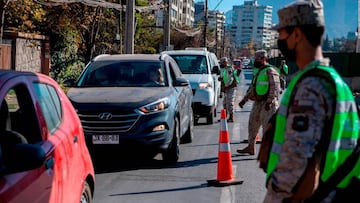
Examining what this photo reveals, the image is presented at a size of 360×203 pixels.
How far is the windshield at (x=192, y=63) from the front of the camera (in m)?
15.8

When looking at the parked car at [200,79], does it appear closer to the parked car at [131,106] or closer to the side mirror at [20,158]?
the parked car at [131,106]

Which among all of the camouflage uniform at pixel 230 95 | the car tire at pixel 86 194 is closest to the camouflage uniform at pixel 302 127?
the car tire at pixel 86 194

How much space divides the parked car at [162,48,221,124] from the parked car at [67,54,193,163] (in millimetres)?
4340

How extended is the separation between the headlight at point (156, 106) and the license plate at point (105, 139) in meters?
0.56

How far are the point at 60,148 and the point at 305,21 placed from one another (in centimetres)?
212

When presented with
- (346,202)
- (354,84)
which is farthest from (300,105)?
(354,84)

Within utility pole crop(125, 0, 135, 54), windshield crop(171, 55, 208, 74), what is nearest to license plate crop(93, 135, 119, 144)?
windshield crop(171, 55, 208, 74)

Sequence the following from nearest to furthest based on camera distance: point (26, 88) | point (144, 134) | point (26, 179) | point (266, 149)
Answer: point (266, 149) < point (26, 179) < point (26, 88) < point (144, 134)

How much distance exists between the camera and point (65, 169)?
14.0 ft

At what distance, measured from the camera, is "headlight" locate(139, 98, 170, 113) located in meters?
8.62

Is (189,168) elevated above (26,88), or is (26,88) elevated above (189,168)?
(26,88)

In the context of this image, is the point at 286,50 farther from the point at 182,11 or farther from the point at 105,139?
the point at 182,11

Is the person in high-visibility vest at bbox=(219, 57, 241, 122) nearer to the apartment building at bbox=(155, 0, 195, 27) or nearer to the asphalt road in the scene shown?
the asphalt road

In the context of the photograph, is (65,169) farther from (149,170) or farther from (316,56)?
(149,170)
